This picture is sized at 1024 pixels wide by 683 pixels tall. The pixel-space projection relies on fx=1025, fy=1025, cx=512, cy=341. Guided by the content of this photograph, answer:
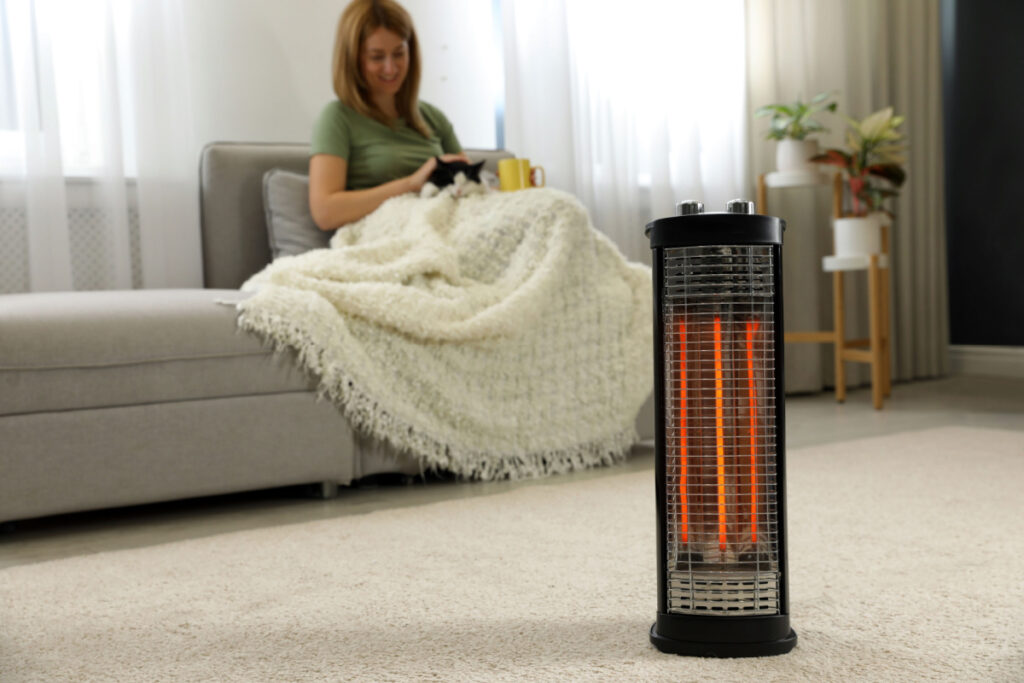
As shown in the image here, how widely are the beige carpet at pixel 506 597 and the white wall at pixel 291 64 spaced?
5.12 ft

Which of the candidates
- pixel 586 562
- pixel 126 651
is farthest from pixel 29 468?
pixel 586 562

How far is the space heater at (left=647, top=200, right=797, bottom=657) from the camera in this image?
101cm

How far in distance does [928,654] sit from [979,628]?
11 centimetres

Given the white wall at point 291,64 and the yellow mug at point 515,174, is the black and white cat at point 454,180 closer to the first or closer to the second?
the yellow mug at point 515,174

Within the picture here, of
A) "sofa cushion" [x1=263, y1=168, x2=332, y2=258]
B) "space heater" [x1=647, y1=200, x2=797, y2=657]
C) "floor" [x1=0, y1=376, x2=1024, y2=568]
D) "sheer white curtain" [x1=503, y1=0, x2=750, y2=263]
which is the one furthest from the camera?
"sheer white curtain" [x1=503, y1=0, x2=750, y2=263]

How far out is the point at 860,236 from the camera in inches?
134

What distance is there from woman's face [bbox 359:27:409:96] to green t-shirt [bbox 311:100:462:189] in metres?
0.10

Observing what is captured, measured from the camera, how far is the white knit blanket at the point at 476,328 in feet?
6.50

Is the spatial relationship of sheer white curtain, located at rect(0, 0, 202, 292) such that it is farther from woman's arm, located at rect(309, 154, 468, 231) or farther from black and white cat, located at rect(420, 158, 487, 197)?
black and white cat, located at rect(420, 158, 487, 197)

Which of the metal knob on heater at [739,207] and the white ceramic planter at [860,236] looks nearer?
the metal knob on heater at [739,207]

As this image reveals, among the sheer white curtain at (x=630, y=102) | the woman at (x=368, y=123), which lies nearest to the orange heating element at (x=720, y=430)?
the woman at (x=368, y=123)

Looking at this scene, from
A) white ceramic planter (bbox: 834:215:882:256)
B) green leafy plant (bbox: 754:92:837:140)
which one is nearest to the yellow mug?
green leafy plant (bbox: 754:92:837:140)

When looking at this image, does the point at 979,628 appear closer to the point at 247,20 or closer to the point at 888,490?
the point at 888,490

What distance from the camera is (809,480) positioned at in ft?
6.61
